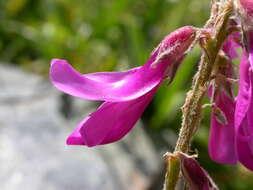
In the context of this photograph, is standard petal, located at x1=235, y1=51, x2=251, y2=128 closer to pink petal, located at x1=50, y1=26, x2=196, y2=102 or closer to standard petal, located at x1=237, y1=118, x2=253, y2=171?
standard petal, located at x1=237, y1=118, x2=253, y2=171

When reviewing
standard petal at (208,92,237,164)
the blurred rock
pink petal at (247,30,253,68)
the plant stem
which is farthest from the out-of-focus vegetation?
pink petal at (247,30,253,68)

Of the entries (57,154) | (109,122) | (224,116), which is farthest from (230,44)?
(57,154)

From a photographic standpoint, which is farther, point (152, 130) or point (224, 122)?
point (152, 130)

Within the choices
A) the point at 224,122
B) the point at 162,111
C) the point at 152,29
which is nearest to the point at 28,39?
the point at 152,29

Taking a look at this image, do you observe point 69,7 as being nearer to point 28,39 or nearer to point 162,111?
point 28,39

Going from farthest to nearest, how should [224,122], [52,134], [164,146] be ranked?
[164,146]
[52,134]
[224,122]

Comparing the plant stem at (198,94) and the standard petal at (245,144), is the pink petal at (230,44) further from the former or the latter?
the standard petal at (245,144)

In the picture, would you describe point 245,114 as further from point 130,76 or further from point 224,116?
point 130,76
